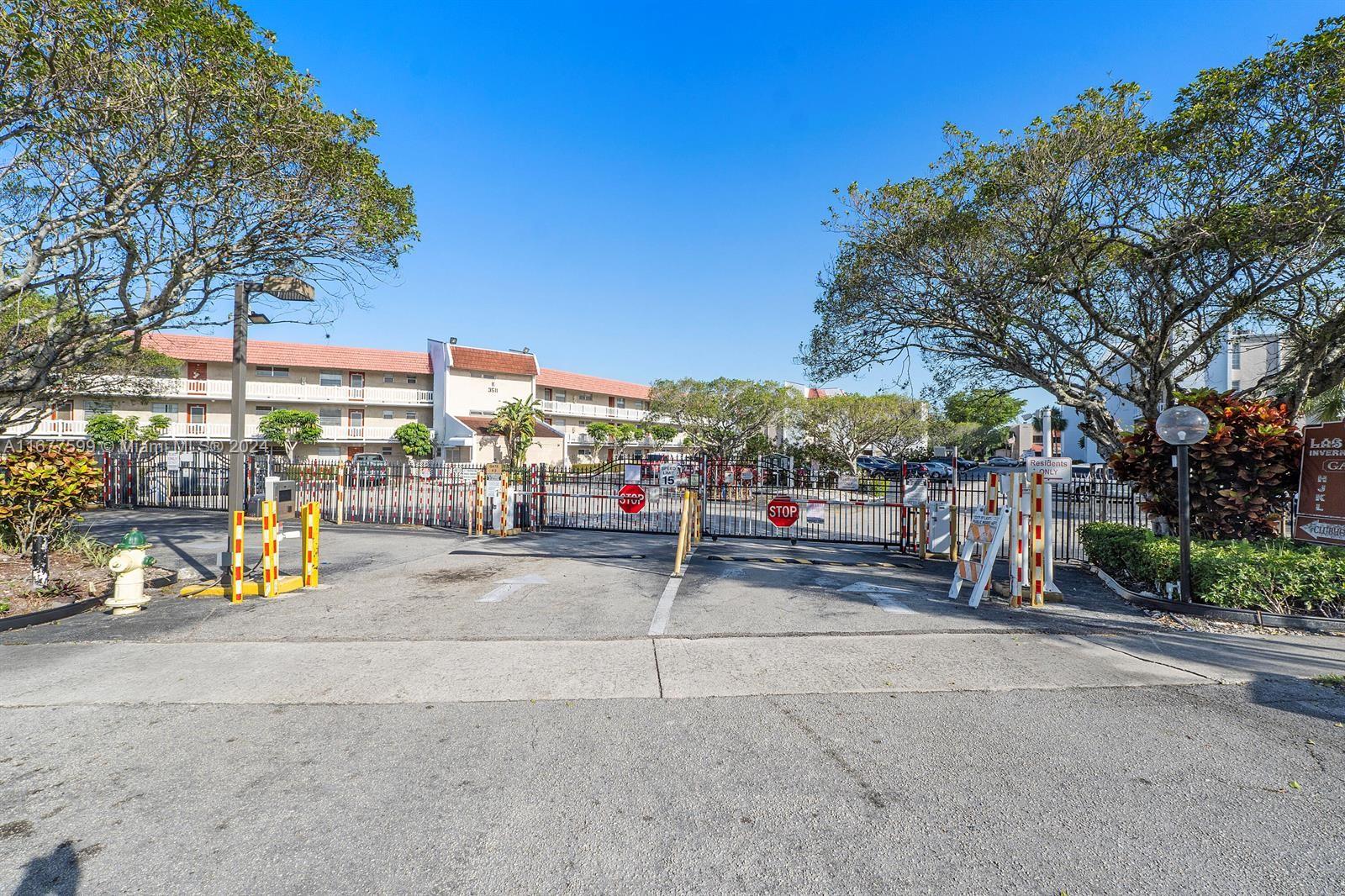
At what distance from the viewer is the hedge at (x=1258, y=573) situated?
6.64 metres

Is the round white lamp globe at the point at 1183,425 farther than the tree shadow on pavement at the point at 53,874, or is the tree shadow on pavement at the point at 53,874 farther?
the round white lamp globe at the point at 1183,425

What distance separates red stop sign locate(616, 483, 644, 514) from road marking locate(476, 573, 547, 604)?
159 inches

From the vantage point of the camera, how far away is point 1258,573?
6.86 metres

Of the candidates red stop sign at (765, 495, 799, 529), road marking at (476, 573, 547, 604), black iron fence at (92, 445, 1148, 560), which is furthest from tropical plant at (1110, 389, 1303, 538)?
road marking at (476, 573, 547, 604)

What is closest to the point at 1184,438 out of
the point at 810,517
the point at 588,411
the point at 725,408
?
the point at 810,517

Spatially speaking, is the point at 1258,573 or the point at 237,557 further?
the point at 237,557

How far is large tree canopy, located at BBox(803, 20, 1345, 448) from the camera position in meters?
8.66

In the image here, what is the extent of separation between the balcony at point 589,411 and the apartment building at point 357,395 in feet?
6.38

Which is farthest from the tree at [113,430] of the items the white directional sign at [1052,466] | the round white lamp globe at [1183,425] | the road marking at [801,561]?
the round white lamp globe at [1183,425]

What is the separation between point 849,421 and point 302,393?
3543cm

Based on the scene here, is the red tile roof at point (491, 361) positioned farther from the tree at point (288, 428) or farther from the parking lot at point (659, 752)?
the parking lot at point (659, 752)

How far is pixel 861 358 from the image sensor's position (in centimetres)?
1445

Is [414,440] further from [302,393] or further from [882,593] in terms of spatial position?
[882,593]

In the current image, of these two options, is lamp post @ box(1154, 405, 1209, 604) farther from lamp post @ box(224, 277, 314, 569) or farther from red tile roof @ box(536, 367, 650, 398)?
red tile roof @ box(536, 367, 650, 398)
